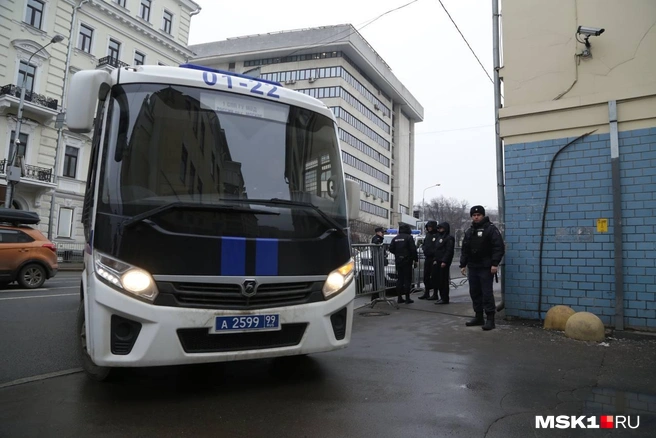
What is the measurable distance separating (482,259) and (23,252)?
11.3 m

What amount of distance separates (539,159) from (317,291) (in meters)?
5.14

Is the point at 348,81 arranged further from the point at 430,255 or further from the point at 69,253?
the point at 430,255

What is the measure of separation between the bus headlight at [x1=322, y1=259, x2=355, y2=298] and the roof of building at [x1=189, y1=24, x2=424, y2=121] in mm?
52997

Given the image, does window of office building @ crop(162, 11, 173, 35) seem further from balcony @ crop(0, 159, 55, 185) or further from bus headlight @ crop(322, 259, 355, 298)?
bus headlight @ crop(322, 259, 355, 298)

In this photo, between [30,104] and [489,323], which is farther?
[30,104]

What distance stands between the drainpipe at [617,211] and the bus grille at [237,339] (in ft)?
16.6

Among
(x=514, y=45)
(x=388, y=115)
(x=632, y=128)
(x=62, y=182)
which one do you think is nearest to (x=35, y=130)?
(x=62, y=182)

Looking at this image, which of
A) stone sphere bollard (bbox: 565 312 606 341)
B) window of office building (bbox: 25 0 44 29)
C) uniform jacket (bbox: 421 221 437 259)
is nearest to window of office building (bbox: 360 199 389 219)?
window of office building (bbox: 25 0 44 29)

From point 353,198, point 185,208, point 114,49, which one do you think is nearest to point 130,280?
point 185,208

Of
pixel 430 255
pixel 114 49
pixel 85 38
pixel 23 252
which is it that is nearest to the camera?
pixel 430 255

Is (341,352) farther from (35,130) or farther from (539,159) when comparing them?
(35,130)

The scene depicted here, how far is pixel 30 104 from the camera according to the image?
910 inches

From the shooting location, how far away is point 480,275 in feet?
21.3

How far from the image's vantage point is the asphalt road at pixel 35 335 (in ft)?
14.8
